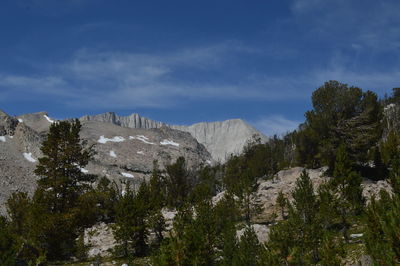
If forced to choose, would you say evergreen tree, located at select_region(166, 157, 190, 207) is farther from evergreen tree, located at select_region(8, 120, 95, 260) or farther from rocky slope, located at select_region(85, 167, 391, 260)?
evergreen tree, located at select_region(8, 120, 95, 260)

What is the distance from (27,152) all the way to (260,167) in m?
93.0

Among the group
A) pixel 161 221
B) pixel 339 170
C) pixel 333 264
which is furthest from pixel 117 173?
pixel 333 264

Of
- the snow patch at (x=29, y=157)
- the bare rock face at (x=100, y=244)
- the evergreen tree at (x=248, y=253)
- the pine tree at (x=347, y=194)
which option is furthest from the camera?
the snow patch at (x=29, y=157)

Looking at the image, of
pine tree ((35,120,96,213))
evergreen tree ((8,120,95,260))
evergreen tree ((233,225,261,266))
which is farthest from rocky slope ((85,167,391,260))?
evergreen tree ((233,225,261,266))

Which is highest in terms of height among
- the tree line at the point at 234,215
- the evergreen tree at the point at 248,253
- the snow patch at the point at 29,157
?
the snow patch at the point at 29,157

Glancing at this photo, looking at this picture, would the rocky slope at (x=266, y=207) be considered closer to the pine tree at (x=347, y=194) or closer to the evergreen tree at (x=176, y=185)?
the pine tree at (x=347, y=194)

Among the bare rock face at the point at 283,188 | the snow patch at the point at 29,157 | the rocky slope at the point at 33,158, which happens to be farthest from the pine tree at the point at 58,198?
the snow patch at the point at 29,157

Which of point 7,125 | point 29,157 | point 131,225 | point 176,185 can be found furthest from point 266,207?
point 7,125

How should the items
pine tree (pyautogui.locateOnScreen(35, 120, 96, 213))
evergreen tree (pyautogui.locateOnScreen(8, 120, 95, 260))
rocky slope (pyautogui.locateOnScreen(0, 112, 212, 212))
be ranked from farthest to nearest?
1. rocky slope (pyautogui.locateOnScreen(0, 112, 212, 212))
2. pine tree (pyautogui.locateOnScreen(35, 120, 96, 213))
3. evergreen tree (pyautogui.locateOnScreen(8, 120, 95, 260))

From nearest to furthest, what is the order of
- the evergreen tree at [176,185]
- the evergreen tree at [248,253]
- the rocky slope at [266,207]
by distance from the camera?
1. the evergreen tree at [248,253]
2. the rocky slope at [266,207]
3. the evergreen tree at [176,185]

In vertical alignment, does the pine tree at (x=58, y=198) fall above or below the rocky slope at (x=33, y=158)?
below

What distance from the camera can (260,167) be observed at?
81188 millimetres

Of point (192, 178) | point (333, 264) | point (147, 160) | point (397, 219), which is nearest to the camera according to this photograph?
point (397, 219)

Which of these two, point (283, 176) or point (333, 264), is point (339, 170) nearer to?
point (333, 264)
